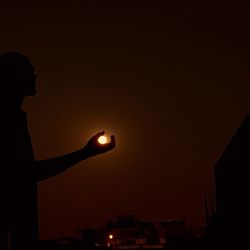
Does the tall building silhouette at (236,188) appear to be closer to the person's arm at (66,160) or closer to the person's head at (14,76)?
the person's arm at (66,160)

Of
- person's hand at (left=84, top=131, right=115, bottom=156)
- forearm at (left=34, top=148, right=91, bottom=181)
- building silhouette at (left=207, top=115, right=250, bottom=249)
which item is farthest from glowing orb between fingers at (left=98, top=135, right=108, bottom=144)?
building silhouette at (left=207, top=115, right=250, bottom=249)

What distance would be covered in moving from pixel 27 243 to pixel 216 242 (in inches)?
164

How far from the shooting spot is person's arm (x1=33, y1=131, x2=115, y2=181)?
2757 mm

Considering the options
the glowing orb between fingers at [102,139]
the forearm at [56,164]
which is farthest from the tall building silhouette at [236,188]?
the forearm at [56,164]

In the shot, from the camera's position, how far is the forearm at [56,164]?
274cm

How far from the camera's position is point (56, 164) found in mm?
2861

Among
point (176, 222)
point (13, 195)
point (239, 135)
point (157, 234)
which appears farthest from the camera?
point (176, 222)

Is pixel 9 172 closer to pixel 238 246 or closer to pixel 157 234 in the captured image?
pixel 238 246

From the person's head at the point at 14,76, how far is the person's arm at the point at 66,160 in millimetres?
345

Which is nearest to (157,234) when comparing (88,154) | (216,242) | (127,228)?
(127,228)

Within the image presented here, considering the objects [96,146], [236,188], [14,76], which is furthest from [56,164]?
[236,188]

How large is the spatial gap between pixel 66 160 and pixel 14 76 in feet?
1.61

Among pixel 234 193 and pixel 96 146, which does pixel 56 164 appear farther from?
pixel 234 193

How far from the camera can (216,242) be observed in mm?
6316
